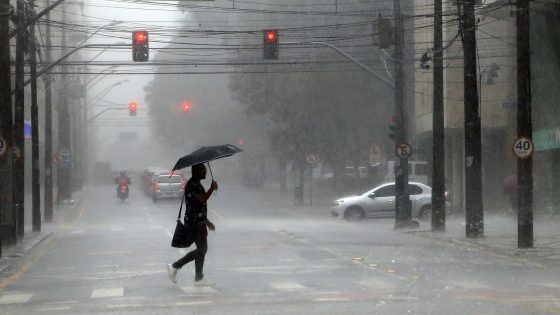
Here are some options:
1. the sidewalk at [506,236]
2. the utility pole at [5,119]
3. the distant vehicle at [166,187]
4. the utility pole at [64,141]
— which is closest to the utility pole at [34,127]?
the utility pole at [5,119]

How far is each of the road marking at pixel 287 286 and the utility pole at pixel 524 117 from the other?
9.40 m

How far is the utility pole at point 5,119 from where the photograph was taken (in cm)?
2692

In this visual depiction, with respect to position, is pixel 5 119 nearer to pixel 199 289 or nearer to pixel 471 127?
pixel 471 127

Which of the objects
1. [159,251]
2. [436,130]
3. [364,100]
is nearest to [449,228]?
[436,130]

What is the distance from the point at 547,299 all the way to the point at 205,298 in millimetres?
4421

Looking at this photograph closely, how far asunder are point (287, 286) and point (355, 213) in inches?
1093

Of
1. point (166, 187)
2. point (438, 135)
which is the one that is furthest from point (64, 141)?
point (438, 135)

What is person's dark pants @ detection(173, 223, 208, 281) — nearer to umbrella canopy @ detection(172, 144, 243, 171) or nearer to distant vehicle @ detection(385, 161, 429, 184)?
umbrella canopy @ detection(172, 144, 243, 171)

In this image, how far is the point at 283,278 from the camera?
18000 mm

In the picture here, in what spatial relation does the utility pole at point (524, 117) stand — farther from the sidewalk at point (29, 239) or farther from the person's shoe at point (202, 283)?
the sidewalk at point (29, 239)

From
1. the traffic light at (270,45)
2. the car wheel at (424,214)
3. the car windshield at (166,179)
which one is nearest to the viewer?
the traffic light at (270,45)

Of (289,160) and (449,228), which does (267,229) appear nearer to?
(449,228)

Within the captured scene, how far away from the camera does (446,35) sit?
1896 inches

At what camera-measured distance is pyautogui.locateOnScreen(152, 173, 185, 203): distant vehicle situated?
2454 inches
